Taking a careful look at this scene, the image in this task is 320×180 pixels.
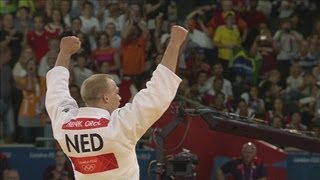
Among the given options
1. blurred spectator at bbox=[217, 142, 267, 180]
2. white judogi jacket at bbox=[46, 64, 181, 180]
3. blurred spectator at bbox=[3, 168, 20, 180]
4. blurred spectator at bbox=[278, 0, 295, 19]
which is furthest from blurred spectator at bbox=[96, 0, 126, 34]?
white judogi jacket at bbox=[46, 64, 181, 180]

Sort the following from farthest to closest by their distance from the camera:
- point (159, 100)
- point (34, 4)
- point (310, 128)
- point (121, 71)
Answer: point (34, 4), point (121, 71), point (310, 128), point (159, 100)

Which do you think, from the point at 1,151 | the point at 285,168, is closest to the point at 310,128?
the point at 285,168

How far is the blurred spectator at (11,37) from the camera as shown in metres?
16.3

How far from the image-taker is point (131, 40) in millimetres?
16719

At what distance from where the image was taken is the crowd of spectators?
1570 centimetres

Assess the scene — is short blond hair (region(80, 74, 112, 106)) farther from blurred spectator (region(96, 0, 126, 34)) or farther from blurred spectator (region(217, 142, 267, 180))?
blurred spectator (region(96, 0, 126, 34))

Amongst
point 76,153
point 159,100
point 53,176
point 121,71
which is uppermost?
point 159,100

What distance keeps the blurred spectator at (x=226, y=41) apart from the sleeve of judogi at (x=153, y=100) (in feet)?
40.2

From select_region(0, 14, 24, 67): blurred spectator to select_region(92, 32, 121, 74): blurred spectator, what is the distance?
1338 mm

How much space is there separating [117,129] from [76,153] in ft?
1.08

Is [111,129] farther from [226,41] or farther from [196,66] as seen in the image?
[226,41]

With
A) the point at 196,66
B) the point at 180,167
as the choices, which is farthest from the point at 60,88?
the point at 196,66

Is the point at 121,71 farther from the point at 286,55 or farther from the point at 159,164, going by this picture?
the point at 159,164

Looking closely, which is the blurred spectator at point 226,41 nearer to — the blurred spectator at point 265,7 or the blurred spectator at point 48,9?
the blurred spectator at point 265,7
